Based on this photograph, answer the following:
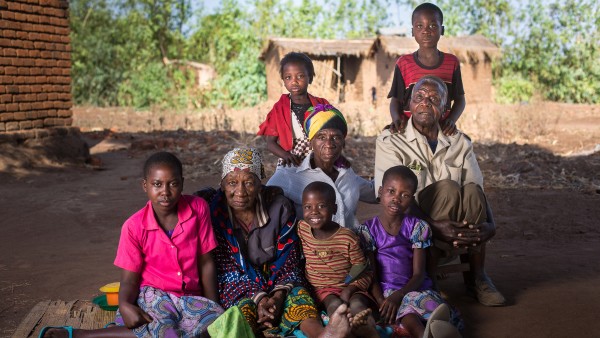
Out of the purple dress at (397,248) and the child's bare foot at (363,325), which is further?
the purple dress at (397,248)

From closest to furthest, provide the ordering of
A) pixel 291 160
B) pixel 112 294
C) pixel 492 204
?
1. pixel 112 294
2. pixel 291 160
3. pixel 492 204

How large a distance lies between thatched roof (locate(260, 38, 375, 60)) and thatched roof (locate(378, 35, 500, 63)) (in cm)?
69

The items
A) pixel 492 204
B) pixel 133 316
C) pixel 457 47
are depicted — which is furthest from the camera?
pixel 457 47

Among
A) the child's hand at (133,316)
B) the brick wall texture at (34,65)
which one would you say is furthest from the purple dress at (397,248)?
the brick wall texture at (34,65)

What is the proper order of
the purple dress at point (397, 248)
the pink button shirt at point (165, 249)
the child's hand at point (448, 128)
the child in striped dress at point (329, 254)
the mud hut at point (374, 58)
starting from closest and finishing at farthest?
1. the pink button shirt at point (165, 249)
2. the child in striped dress at point (329, 254)
3. the purple dress at point (397, 248)
4. the child's hand at point (448, 128)
5. the mud hut at point (374, 58)

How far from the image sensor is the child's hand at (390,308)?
3.23 metres

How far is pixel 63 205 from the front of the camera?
776 centimetres

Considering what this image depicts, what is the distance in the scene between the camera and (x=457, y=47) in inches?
811

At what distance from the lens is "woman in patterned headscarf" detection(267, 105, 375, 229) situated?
375 centimetres

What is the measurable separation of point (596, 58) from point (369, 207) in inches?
668

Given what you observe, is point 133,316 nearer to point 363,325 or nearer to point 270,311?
point 270,311

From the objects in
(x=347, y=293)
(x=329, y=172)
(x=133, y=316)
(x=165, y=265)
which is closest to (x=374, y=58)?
(x=329, y=172)

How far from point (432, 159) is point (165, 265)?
165 cm

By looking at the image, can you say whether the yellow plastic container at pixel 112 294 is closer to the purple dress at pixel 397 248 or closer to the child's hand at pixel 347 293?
the child's hand at pixel 347 293
